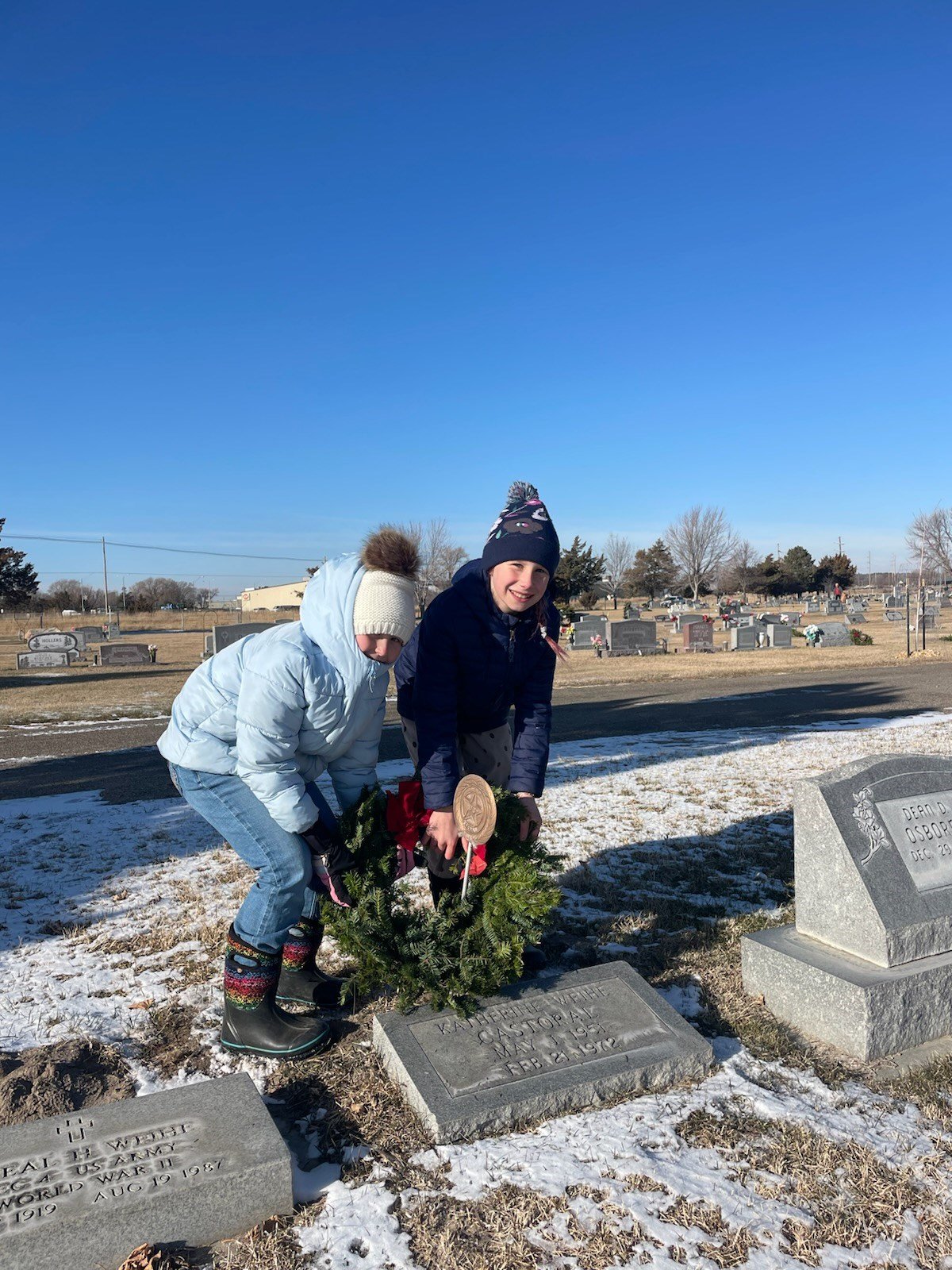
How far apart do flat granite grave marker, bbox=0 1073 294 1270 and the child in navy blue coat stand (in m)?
1.13

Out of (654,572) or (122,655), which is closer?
(122,655)

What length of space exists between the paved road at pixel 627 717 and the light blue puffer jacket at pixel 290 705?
466 centimetres

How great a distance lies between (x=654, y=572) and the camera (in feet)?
239

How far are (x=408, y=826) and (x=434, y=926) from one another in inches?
13.9

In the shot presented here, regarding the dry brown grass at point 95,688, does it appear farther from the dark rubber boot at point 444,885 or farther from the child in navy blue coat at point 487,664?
the child in navy blue coat at point 487,664

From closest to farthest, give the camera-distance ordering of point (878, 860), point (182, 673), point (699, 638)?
point (878, 860) < point (182, 673) < point (699, 638)

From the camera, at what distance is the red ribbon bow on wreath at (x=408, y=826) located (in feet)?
10.4

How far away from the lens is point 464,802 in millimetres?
3076

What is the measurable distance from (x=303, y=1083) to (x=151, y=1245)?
2.73 ft

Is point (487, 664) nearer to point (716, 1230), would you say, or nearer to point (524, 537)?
point (524, 537)

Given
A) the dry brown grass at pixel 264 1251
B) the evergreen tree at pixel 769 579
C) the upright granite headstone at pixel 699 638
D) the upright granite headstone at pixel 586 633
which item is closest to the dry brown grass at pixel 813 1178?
the dry brown grass at pixel 264 1251

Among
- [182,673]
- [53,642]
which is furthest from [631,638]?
[53,642]

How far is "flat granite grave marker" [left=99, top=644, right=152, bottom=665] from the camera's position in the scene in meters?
24.4

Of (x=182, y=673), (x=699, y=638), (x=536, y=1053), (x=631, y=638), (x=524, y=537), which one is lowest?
(x=536, y=1053)
